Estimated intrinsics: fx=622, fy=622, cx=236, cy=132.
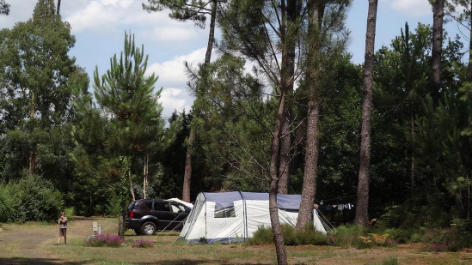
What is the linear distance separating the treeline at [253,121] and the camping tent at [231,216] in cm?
134

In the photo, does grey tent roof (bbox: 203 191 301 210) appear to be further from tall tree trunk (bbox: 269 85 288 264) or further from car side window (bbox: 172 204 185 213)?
tall tree trunk (bbox: 269 85 288 264)

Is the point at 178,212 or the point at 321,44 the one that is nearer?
the point at 321,44

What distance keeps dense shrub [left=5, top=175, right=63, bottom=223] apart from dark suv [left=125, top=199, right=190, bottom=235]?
10.3m

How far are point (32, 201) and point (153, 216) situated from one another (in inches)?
453

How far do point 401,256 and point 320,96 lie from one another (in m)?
5.42

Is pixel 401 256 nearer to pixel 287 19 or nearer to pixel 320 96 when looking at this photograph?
pixel 320 96

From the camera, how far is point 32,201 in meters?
35.3

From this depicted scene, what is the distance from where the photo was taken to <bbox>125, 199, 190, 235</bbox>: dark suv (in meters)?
26.7

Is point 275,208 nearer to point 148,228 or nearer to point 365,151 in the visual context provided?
point 365,151

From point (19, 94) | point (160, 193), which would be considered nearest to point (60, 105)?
point (19, 94)

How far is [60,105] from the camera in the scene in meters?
41.8

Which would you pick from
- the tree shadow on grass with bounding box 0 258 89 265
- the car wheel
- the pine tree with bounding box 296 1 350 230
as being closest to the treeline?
the pine tree with bounding box 296 1 350 230

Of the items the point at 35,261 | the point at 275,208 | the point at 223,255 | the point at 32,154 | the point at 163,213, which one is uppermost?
the point at 32,154

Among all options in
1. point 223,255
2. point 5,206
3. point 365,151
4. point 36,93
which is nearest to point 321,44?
point 223,255
